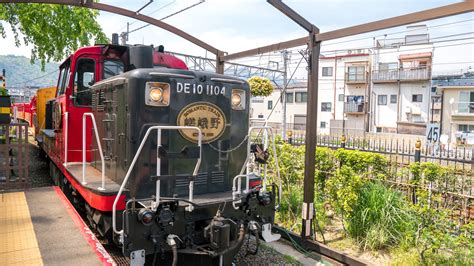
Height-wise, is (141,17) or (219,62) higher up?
(141,17)

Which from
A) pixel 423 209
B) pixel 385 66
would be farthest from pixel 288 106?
pixel 423 209

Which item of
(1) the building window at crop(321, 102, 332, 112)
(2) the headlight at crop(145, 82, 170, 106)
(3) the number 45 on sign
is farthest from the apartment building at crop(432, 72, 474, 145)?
(2) the headlight at crop(145, 82, 170, 106)

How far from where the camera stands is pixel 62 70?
744cm

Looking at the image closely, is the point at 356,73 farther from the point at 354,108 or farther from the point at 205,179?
the point at 205,179

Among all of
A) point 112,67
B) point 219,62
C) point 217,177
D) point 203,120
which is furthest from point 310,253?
point 112,67

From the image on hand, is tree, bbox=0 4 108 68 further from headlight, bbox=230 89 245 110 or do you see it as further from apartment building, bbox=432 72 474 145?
apartment building, bbox=432 72 474 145

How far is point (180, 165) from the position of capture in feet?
14.0

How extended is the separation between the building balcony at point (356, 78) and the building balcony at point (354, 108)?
227cm

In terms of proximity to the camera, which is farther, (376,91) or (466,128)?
(376,91)

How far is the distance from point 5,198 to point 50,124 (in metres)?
3.62

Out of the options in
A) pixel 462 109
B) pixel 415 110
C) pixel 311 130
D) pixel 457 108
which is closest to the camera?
pixel 311 130

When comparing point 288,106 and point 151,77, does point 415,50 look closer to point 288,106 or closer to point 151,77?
point 288,106

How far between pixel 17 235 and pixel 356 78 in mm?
37230

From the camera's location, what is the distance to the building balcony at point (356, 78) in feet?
121
